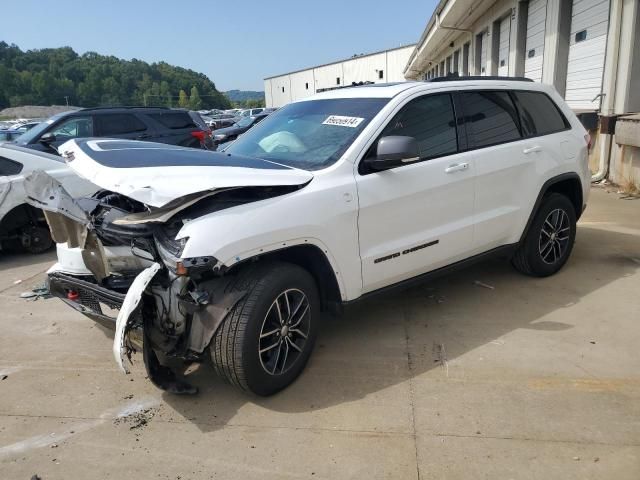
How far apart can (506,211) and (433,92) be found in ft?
3.95

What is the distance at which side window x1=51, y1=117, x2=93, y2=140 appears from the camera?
9562mm

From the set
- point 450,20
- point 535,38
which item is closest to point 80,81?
point 450,20

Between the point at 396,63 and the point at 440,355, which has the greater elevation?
the point at 396,63

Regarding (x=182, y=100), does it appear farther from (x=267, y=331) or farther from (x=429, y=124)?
(x=267, y=331)

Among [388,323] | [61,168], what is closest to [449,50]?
[61,168]

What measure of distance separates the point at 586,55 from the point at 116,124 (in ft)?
30.6

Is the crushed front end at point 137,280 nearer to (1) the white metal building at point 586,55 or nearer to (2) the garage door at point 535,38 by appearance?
(1) the white metal building at point 586,55

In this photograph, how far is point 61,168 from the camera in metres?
7.04

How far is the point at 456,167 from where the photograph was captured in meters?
3.93

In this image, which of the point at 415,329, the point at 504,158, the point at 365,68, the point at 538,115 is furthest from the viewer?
the point at 365,68

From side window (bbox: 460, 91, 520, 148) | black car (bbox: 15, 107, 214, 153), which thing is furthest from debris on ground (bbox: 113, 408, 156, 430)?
black car (bbox: 15, 107, 214, 153)

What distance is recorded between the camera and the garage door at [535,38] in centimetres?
1230

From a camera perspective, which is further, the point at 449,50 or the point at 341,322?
the point at 449,50

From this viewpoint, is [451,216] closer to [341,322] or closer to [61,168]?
[341,322]
